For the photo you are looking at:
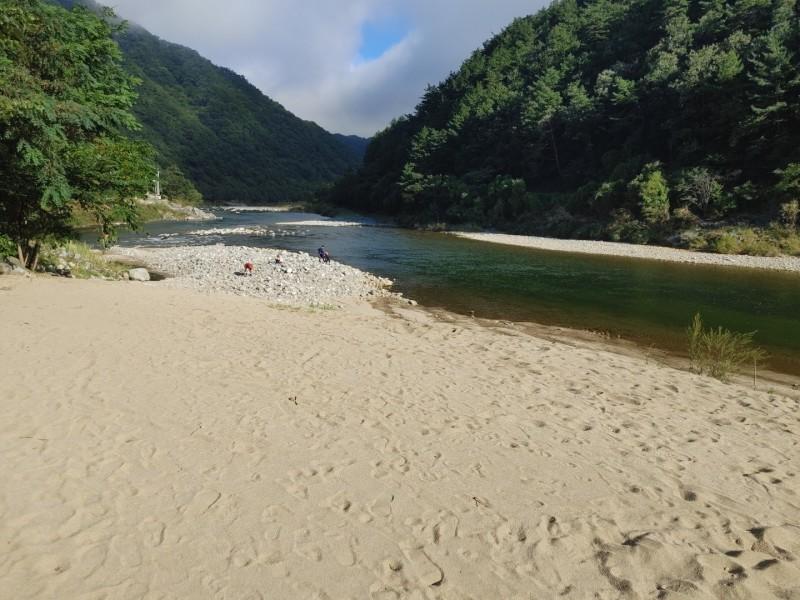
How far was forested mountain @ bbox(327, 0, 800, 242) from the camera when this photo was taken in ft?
138

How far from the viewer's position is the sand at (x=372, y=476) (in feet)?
13.1

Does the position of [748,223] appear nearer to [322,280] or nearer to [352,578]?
[322,280]

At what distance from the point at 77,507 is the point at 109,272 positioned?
1966 centimetres

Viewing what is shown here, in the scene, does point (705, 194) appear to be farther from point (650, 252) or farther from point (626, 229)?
point (650, 252)

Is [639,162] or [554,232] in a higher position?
[639,162]

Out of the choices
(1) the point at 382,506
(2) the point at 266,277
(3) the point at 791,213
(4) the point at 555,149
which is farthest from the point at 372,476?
(4) the point at 555,149

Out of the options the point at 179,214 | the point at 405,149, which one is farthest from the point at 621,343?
the point at 405,149

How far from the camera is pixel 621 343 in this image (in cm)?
1432

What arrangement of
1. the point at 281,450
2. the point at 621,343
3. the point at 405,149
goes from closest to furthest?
the point at 281,450, the point at 621,343, the point at 405,149

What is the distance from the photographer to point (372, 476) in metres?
5.51

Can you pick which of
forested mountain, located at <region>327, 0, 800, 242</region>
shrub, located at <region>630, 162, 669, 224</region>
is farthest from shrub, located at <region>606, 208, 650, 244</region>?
shrub, located at <region>630, 162, 669, 224</region>

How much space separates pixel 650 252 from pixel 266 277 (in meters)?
30.6

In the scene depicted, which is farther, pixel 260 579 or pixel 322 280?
pixel 322 280

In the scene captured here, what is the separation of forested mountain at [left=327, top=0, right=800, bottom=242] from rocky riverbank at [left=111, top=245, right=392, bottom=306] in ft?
103
